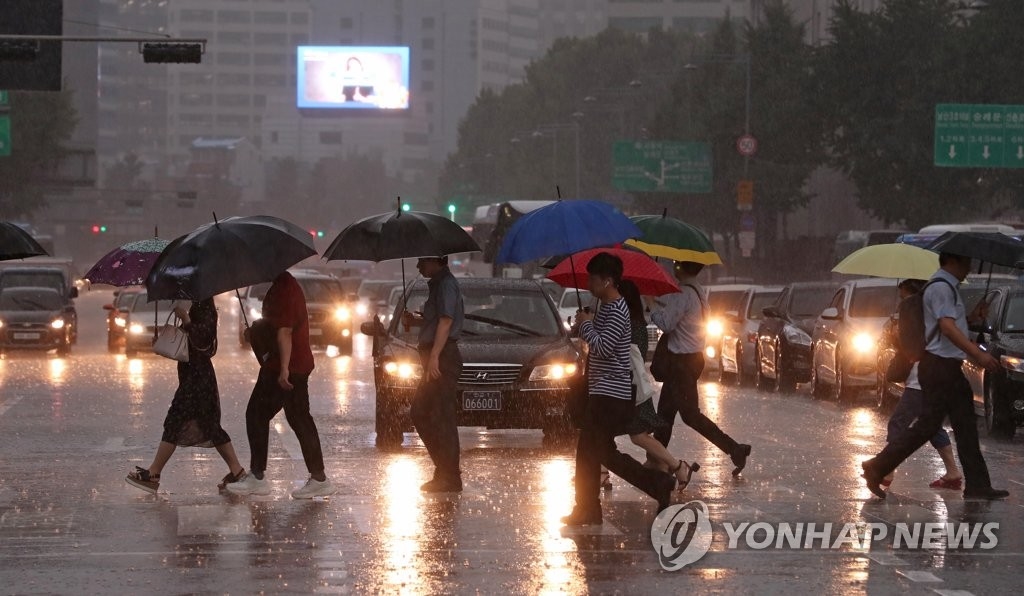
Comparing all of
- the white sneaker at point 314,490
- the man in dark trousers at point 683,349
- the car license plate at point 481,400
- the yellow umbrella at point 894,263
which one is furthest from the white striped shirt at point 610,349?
the car license plate at point 481,400

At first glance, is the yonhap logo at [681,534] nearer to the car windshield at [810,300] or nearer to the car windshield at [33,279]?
the car windshield at [810,300]

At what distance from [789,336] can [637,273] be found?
52.0ft

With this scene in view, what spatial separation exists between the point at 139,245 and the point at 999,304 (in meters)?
9.91

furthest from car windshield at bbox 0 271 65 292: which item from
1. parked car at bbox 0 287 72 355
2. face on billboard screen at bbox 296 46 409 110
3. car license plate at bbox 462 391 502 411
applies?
face on billboard screen at bbox 296 46 409 110

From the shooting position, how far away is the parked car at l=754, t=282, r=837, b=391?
28.6 meters

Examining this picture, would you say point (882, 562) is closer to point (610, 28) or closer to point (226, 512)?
point (226, 512)

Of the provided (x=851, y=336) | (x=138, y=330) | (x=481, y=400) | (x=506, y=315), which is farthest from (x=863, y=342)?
(x=138, y=330)

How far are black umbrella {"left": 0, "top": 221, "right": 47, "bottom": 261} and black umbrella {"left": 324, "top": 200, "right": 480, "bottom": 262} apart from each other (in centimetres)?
334

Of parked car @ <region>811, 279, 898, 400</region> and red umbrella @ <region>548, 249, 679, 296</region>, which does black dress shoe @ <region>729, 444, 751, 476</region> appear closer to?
red umbrella @ <region>548, 249, 679, 296</region>

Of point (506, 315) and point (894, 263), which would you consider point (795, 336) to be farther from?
point (894, 263)

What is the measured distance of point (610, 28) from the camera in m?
125

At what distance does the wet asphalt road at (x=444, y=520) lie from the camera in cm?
980

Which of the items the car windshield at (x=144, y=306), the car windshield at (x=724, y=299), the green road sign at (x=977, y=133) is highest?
the green road sign at (x=977, y=133)

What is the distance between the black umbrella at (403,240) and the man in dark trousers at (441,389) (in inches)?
7.2
